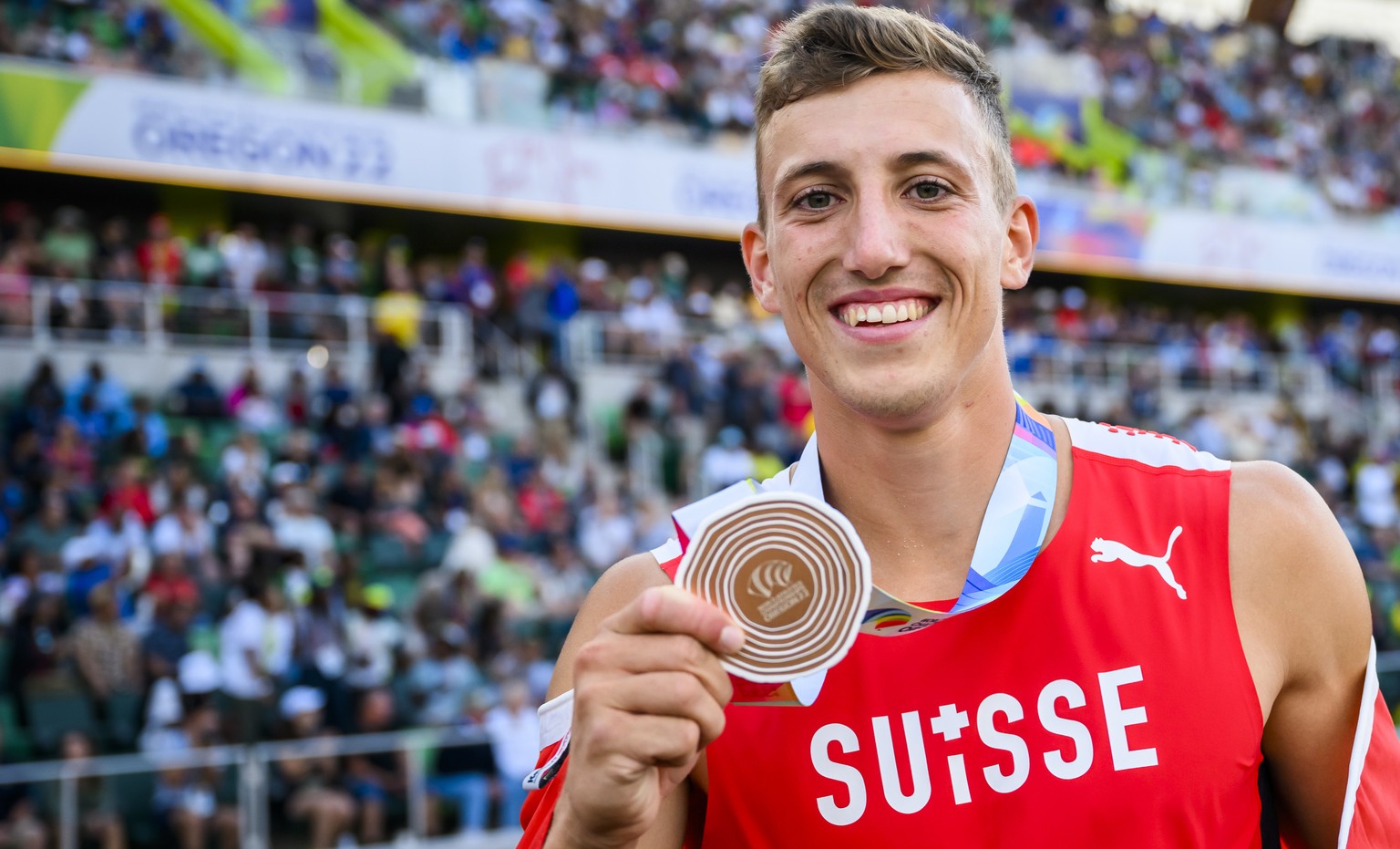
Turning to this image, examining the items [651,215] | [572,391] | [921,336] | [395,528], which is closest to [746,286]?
[651,215]

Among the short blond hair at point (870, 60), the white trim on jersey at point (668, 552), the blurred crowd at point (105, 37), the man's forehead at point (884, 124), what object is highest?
the blurred crowd at point (105, 37)

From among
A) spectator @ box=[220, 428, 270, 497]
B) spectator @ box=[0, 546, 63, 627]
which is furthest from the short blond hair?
spectator @ box=[220, 428, 270, 497]

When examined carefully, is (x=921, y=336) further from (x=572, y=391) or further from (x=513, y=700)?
(x=572, y=391)

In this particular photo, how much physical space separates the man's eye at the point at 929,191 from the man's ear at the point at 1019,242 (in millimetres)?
238

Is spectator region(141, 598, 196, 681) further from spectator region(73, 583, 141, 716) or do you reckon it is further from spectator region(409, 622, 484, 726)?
spectator region(409, 622, 484, 726)

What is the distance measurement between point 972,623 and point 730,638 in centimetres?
55

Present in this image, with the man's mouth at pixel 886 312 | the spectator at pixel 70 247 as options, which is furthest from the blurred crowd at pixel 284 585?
the man's mouth at pixel 886 312

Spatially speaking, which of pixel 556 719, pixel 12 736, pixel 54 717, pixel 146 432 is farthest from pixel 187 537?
pixel 556 719

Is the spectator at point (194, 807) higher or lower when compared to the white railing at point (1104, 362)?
lower

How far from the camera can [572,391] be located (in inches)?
548

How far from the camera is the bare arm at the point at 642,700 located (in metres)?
1.70

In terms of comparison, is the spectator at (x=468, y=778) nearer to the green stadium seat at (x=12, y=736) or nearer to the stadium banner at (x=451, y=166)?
the green stadium seat at (x=12, y=736)

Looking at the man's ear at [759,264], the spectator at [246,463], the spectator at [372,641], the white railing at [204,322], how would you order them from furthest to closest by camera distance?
the white railing at [204,322], the spectator at [246,463], the spectator at [372,641], the man's ear at [759,264]

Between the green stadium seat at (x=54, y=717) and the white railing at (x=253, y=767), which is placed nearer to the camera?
the white railing at (x=253, y=767)
